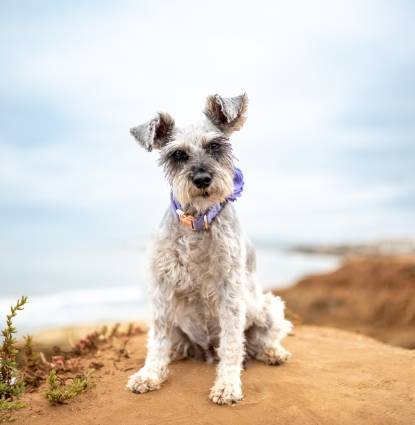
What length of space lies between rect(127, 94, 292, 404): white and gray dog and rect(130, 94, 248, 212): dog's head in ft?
0.04

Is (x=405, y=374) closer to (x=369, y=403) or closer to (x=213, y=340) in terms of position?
(x=369, y=403)

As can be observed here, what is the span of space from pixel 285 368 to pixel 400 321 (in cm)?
876

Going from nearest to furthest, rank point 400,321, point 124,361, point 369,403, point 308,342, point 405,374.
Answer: point 369,403 < point 405,374 < point 124,361 < point 308,342 < point 400,321

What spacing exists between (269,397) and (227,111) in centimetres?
324

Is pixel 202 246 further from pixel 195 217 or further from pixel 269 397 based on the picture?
pixel 269 397

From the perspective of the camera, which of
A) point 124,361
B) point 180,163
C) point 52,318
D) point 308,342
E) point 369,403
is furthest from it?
point 52,318

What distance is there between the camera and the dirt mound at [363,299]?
45.6 ft

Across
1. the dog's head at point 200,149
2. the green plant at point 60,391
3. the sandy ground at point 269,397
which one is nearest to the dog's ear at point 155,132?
the dog's head at point 200,149

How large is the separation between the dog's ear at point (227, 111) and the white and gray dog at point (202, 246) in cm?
1

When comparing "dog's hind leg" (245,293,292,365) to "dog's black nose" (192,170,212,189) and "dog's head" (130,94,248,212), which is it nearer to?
"dog's head" (130,94,248,212)

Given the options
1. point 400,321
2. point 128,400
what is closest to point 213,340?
point 128,400

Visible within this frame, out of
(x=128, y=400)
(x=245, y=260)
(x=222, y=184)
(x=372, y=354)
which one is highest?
(x=222, y=184)

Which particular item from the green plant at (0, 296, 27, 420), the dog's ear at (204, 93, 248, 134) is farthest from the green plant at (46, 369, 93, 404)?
the dog's ear at (204, 93, 248, 134)

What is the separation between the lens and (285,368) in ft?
21.1
